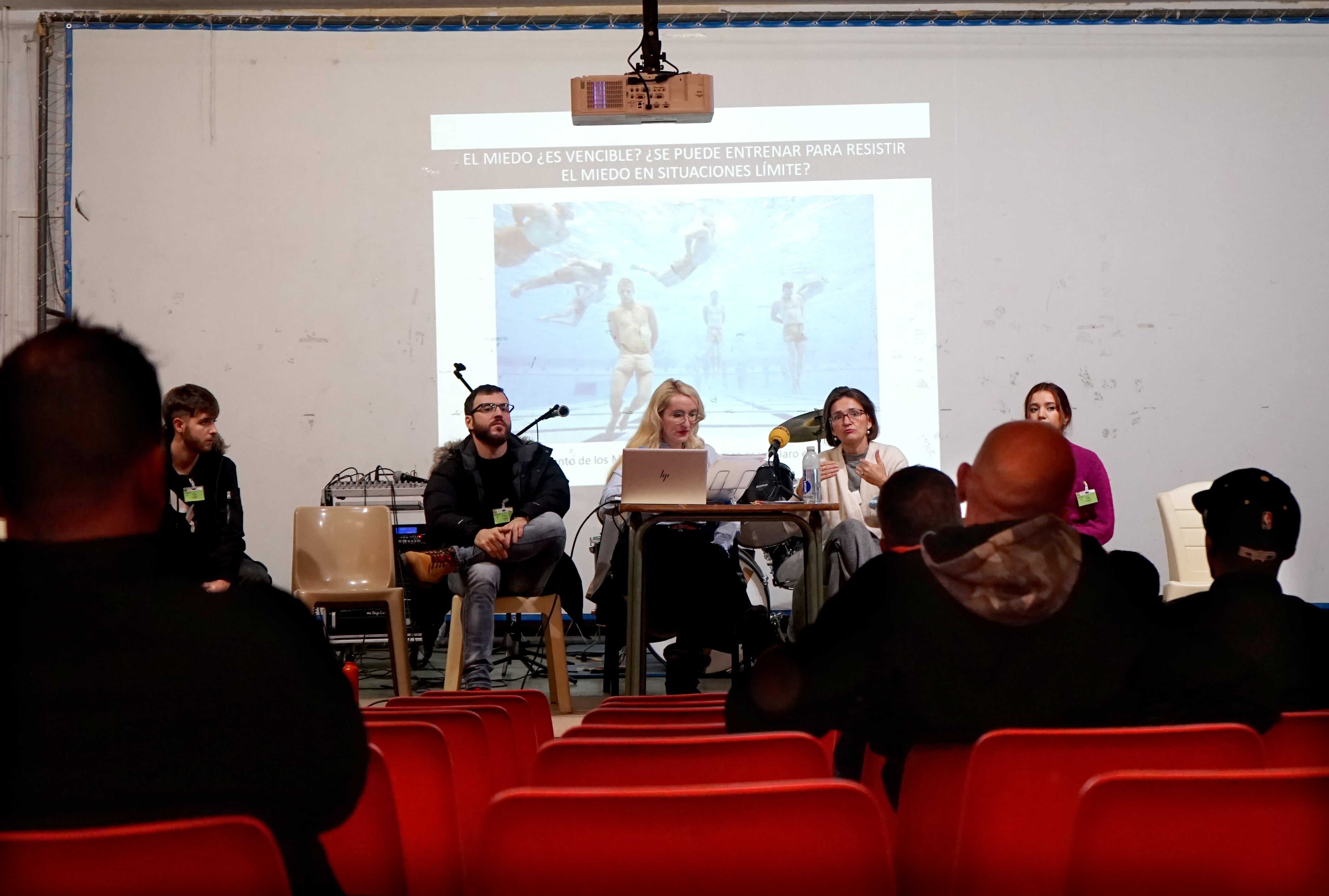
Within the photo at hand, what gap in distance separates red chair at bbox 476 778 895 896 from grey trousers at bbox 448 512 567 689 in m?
3.35

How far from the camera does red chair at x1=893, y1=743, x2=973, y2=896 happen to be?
Answer: 1.19m

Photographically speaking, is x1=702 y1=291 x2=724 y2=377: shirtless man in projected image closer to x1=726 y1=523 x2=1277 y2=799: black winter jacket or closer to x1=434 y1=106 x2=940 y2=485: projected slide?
x1=434 y1=106 x2=940 y2=485: projected slide

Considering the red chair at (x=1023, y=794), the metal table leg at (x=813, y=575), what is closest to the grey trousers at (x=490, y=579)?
the metal table leg at (x=813, y=575)

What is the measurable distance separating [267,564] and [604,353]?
2312 mm

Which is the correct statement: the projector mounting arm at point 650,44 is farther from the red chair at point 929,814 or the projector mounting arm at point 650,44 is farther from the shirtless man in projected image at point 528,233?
the red chair at point 929,814

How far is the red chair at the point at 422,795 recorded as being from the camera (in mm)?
1251

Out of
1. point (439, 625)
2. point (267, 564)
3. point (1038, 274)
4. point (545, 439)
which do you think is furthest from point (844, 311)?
point (267, 564)

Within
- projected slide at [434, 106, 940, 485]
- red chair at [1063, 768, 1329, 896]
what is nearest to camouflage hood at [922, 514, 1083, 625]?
red chair at [1063, 768, 1329, 896]

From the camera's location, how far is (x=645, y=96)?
4773 mm

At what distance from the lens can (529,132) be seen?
615cm

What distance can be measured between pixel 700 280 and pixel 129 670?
5368mm

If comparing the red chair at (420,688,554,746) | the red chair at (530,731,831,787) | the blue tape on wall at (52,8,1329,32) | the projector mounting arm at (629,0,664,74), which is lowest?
the red chair at (420,688,554,746)

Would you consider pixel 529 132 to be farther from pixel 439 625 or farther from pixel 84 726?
pixel 84 726

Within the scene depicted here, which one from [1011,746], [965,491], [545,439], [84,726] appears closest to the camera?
[84,726]
